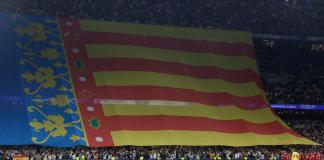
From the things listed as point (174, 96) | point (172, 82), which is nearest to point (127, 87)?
point (174, 96)

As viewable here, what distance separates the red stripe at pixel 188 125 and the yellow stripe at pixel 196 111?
1.28 feet

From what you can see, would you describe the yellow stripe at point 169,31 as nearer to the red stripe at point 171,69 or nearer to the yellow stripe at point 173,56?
the yellow stripe at point 173,56

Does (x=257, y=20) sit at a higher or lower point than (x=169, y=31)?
higher

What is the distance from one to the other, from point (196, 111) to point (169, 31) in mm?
8982

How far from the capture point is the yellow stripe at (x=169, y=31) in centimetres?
4910

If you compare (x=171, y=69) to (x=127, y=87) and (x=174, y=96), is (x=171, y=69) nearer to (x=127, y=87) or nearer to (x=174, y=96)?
(x=174, y=96)

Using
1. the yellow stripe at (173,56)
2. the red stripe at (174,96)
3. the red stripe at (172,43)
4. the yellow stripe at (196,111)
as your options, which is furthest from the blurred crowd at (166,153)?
the red stripe at (172,43)

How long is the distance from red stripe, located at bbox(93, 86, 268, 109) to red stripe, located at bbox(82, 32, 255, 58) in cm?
494

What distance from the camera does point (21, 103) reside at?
41969mm

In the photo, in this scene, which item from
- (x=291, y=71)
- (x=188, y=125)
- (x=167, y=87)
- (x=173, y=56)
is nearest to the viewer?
(x=188, y=125)

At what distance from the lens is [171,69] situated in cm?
4900

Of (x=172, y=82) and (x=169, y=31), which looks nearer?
(x=172, y=82)

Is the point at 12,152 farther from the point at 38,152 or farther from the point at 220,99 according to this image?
the point at 220,99

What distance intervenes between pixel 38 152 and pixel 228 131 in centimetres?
1662
